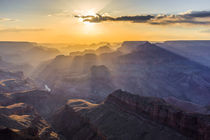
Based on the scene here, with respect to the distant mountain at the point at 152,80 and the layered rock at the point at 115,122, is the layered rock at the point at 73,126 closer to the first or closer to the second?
the layered rock at the point at 115,122

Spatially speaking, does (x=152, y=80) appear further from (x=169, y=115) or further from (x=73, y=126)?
(x=169, y=115)

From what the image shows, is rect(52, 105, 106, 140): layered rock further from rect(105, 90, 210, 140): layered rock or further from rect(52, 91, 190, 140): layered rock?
rect(105, 90, 210, 140): layered rock

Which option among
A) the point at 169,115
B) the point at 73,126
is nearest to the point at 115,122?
the point at 169,115

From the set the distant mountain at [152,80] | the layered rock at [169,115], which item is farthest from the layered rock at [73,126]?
the distant mountain at [152,80]

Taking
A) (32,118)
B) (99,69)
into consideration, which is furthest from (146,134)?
(99,69)

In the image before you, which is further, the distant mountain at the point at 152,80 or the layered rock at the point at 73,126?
the distant mountain at the point at 152,80

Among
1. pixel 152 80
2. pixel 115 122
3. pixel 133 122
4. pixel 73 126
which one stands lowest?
pixel 152 80

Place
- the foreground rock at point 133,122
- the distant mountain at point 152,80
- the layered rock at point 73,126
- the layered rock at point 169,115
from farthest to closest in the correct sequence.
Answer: the distant mountain at point 152,80, the layered rock at point 73,126, the foreground rock at point 133,122, the layered rock at point 169,115

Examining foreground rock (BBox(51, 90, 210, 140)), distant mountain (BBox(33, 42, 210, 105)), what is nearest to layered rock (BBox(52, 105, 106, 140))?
foreground rock (BBox(51, 90, 210, 140))

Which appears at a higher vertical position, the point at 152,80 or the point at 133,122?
the point at 133,122

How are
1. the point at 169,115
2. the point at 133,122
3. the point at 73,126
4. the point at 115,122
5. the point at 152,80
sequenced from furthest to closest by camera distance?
the point at 152,80 → the point at 73,126 → the point at 115,122 → the point at 133,122 → the point at 169,115

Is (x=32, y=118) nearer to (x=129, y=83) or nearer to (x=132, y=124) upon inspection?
(x=132, y=124)
